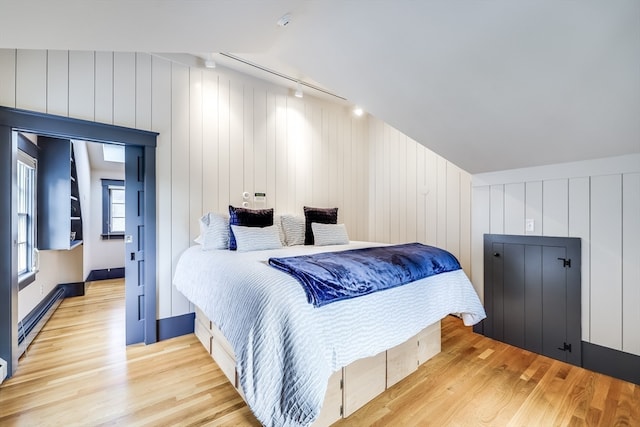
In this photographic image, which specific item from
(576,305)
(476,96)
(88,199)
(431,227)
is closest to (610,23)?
(476,96)

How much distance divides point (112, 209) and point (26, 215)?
9.24 ft

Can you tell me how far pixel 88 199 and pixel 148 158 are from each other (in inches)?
145

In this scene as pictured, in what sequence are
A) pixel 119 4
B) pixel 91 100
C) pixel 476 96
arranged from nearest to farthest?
pixel 119 4 < pixel 476 96 < pixel 91 100

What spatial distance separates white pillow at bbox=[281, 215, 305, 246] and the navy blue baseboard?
14.2ft

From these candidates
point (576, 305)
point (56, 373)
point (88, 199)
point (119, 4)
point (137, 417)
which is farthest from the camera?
point (88, 199)

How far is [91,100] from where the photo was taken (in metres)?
2.35

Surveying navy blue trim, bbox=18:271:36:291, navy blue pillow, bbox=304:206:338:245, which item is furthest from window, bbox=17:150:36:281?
navy blue pillow, bbox=304:206:338:245

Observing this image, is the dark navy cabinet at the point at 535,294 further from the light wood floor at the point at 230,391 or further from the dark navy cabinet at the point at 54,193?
the dark navy cabinet at the point at 54,193

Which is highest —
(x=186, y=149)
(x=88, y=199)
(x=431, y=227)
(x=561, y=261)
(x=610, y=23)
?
(x=610, y=23)

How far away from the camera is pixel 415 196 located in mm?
3680

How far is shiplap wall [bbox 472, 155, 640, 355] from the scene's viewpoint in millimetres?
1937

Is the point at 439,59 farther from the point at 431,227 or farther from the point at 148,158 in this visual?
the point at 148,158

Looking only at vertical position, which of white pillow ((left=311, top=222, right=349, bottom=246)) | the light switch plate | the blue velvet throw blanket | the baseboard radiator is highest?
the light switch plate

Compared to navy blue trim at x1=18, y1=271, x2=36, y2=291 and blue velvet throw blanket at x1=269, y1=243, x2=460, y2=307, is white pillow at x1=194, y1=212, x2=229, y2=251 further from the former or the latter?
navy blue trim at x1=18, y1=271, x2=36, y2=291
